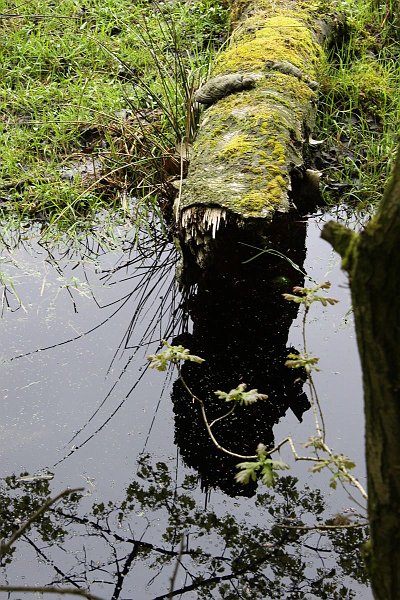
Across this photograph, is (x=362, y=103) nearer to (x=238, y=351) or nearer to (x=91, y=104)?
(x=91, y=104)

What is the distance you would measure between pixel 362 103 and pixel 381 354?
4213 mm

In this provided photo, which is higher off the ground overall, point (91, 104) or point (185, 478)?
point (91, 104)

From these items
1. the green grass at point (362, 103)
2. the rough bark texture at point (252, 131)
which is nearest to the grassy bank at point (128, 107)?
the green grass at point (362, 103)

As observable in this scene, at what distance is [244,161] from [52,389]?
1288 mm

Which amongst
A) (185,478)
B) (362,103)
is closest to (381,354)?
(185,478)

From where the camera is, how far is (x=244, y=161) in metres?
3.80

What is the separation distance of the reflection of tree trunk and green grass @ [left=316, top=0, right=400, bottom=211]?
0.71 m

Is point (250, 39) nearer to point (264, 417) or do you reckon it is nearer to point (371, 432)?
point (264, 417)

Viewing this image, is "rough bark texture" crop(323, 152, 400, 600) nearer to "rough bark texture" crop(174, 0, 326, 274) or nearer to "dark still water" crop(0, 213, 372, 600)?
"dark still water" crop(0, 213, 372, 600)

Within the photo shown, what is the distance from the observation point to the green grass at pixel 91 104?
4.71 metres

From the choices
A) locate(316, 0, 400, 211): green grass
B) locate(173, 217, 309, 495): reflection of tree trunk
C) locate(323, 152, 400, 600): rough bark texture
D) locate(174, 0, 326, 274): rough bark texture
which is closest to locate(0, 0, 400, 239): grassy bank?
locate(316, 0, 400, 211): green grass

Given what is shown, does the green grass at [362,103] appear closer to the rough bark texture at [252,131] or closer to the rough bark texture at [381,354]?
the rough bark texture at [252,131]

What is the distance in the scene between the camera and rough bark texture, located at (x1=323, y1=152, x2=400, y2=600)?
4.31 feet

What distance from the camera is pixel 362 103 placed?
5.32m
